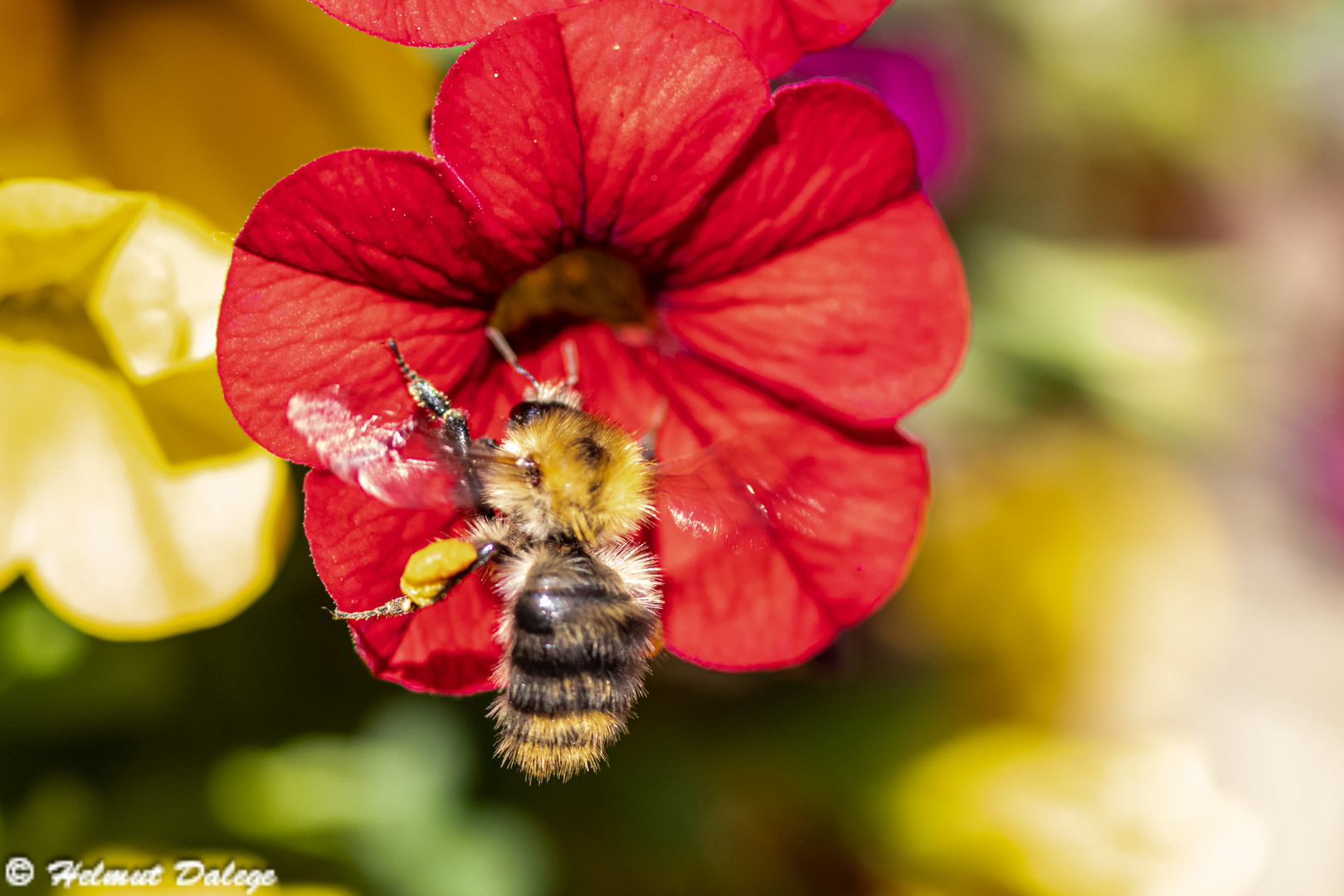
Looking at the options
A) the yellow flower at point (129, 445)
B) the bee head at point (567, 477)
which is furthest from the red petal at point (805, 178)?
the yellow flower at point (129, 445)

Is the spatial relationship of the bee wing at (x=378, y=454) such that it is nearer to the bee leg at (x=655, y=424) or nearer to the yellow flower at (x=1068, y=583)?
the bee leg at (x=655, y=424)

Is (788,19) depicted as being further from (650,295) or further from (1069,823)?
(1069,823)

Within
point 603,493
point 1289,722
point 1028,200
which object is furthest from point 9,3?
point 1289,722

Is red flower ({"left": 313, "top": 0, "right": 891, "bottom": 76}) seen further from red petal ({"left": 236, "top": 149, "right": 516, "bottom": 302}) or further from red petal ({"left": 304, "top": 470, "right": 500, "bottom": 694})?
red petal ({"left": 304, "top": 470, "right": 500, "bottom": 694})

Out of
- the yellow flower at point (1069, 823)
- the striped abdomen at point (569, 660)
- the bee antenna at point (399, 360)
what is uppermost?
the bee antenna at point (399, 360)

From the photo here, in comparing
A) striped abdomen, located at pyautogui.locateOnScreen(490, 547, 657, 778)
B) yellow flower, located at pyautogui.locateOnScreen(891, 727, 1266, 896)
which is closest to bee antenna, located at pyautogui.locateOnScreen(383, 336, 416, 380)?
striped abdomen, located at pyautogui.locateOnScreen(490, 547, 657, 778)

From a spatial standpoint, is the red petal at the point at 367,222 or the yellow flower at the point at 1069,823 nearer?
the red petal at the point at 367,222

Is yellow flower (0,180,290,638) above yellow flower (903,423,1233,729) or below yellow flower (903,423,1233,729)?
above
